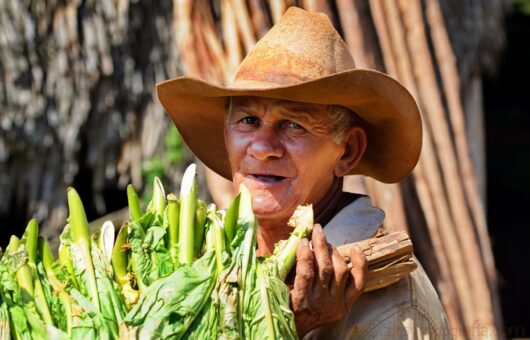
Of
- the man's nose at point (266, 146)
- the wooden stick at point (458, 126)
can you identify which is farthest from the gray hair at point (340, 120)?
the wooden stick at point (458, 126)

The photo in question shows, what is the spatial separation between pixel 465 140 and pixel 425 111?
211 millimetres

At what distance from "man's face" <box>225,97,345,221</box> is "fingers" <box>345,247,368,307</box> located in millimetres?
297

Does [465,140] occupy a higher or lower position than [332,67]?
lower

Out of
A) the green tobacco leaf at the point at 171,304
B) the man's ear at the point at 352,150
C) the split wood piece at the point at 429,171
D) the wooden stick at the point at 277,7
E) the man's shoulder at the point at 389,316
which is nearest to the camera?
the green tobacco leaf at the point at 171,304

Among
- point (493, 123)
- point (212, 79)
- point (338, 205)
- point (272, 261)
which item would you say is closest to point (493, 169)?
point (493, 123)

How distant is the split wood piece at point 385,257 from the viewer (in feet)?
7.53

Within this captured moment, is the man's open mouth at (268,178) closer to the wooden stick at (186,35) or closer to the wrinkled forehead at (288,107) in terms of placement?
the wrinkled forehead at (288,107)

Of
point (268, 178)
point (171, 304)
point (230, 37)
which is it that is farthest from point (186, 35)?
point (171, 304)

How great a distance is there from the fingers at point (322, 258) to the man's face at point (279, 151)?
31cm

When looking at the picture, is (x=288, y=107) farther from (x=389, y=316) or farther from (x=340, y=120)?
(x=389, y=316)

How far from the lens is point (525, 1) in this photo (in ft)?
21.7

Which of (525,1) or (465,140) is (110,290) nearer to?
(465,140)

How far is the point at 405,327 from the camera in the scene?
7.89ft

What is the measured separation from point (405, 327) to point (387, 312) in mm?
46
